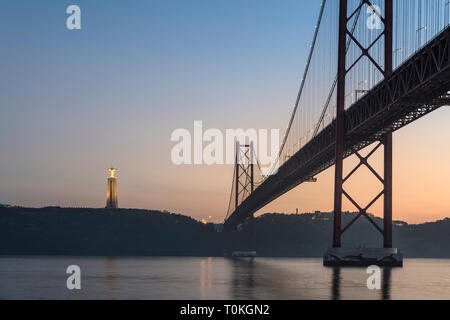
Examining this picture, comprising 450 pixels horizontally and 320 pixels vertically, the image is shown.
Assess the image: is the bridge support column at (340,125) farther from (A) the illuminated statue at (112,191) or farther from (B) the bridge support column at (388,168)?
(A) the illuminated statue at (112,191)

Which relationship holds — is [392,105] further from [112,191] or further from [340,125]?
[112,191]

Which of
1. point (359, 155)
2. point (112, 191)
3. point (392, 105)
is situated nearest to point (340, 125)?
point (359, 155)

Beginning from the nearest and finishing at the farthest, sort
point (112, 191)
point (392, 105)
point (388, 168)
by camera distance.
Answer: point (392, 105), point (388, 168), point (112, 191)

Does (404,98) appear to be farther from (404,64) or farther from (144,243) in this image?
(144,243)

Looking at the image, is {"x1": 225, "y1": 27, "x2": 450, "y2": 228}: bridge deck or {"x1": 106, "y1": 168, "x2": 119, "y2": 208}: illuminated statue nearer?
{"x1": 225, "y1": 27, "x2": 450, "y2": 228}: bridge deck

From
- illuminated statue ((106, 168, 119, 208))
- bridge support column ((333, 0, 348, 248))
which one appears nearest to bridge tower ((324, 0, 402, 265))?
bridge support column ((333, 0, 348, 248))

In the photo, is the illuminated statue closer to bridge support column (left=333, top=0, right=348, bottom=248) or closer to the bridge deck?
the bridge deck

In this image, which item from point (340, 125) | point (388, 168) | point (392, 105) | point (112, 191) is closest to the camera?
point (392, 105)

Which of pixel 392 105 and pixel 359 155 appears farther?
pixel 359 155
